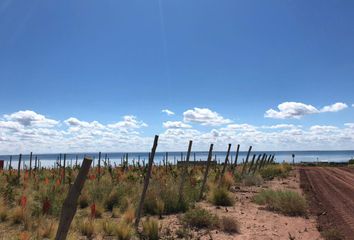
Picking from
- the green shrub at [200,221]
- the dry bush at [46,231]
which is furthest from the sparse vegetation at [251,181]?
the dry bush at [46,231]

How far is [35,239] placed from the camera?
7.92 metres

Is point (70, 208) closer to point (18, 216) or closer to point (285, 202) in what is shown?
point (18, 216)

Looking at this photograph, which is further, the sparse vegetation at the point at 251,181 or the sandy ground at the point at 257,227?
the sparse vegetation at the point at 251,181

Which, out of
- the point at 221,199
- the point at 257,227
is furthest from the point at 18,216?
the point at 221,199

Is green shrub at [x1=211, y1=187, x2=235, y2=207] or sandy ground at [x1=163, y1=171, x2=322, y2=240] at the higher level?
green shrub at [x1=211, y1=187, x2=235, y2=207]

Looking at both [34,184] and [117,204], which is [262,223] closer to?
[117,204]

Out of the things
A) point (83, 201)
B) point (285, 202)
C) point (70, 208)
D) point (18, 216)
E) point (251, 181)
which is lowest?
point (18, 216)

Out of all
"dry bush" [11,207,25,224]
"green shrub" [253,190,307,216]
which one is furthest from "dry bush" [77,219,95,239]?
"green shrub" [253,190,307,216]

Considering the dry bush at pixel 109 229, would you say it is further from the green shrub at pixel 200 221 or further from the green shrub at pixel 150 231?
the green shrub at pixel 200 221

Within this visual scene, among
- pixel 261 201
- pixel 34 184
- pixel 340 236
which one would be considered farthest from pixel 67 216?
pixel 34 184

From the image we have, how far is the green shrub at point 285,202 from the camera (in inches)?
497

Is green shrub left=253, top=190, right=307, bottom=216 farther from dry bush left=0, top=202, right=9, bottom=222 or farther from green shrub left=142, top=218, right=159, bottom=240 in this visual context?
dry bush left=0, top=202, right=9, bottom=222

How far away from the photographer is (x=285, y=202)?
42.2 ft

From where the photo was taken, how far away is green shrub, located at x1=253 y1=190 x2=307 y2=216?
41.4ft
